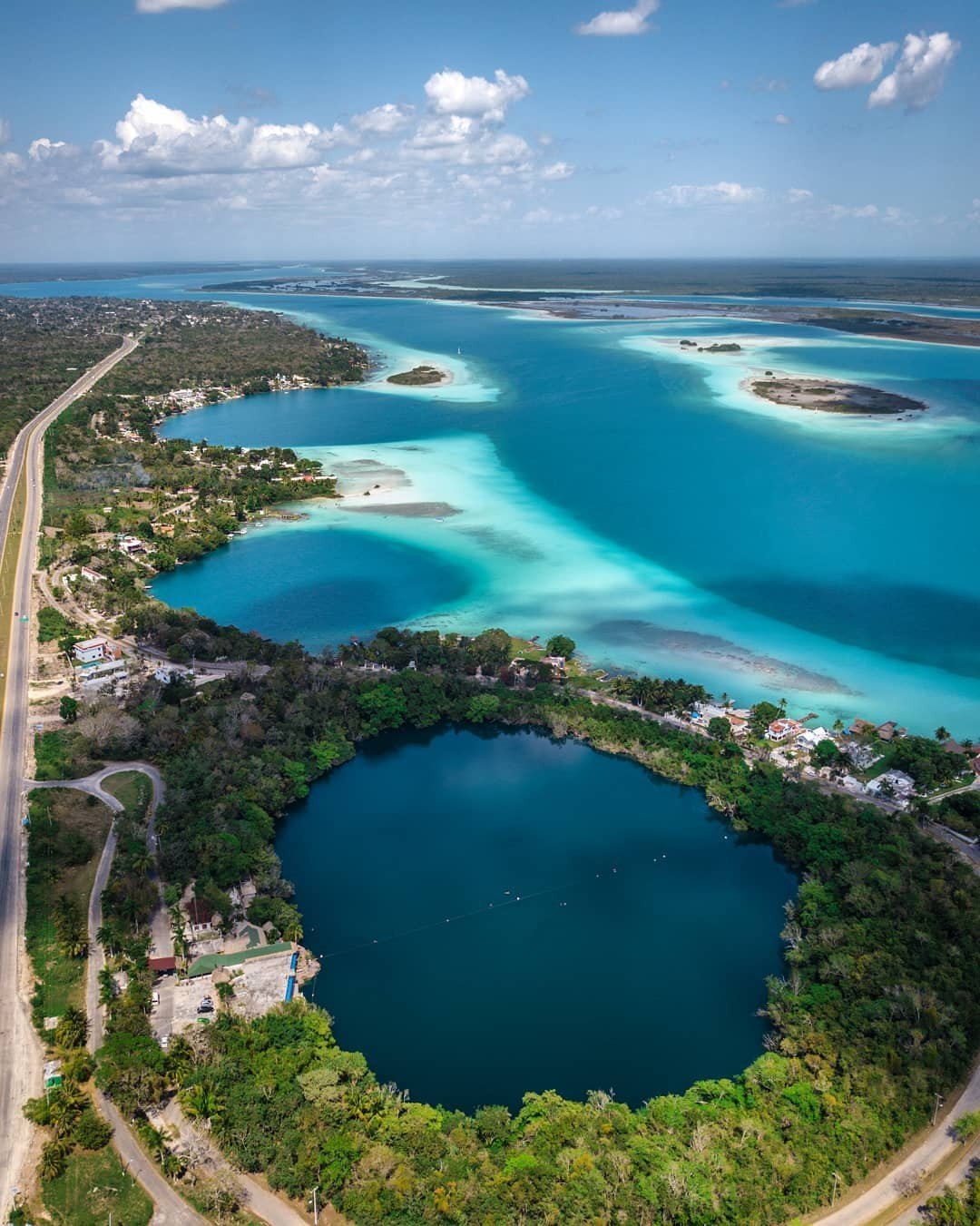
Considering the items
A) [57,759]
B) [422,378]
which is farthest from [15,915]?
[422,378]

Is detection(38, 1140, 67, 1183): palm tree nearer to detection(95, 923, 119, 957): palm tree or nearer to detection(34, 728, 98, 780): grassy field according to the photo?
detection(95, 923, 119, 957): palm tree

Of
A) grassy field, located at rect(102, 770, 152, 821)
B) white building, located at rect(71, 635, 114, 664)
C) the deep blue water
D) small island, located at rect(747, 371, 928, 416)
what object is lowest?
the deep blue water

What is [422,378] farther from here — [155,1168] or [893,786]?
[155,1168]

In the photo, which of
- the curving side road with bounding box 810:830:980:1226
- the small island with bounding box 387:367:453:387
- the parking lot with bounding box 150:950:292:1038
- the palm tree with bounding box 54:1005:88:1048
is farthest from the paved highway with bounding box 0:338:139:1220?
the small island with bounding box 387:367:453:387

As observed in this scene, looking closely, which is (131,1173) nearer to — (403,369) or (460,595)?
(460,595)

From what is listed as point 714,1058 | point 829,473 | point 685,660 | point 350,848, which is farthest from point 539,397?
point 714,1058

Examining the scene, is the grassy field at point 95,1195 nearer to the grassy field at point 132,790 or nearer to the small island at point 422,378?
the grassy field at point 132,790

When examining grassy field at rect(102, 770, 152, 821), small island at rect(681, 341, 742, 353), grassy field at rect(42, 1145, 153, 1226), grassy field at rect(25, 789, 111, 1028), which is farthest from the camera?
small island at rect(681, 341, 742, 353)
